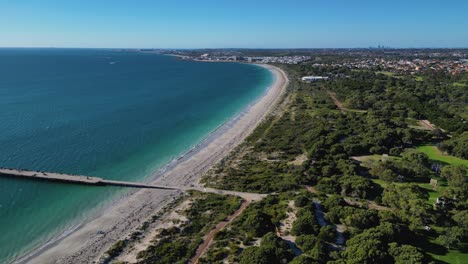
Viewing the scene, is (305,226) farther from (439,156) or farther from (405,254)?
(439,156)

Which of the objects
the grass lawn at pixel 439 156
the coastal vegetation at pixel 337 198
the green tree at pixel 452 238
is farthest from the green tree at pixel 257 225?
the grass lawn at pixel 439 156

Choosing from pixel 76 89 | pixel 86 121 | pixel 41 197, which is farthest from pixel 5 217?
pixel 76 89

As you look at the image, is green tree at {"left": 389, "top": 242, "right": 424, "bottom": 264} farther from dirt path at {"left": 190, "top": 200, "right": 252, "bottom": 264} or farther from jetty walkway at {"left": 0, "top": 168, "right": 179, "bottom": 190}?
jetty walkway at {"left": 0, "top": 168, "right": 179, "bottom": 190}

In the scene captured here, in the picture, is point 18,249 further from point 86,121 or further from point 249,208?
point 86,121

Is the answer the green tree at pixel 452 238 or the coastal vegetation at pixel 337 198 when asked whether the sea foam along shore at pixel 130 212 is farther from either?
the green tree at pixel 452 238

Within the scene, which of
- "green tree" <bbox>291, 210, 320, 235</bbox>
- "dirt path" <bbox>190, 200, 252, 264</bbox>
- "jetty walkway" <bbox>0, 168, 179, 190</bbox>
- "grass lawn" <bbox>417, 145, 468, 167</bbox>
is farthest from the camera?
"grass lawn" <bbox>417, 145, 468, 167</bbox>

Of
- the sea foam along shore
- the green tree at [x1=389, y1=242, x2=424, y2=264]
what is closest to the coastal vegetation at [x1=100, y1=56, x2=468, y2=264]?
the green tree at [x1=389, y1=242, x2=424, y2=264]

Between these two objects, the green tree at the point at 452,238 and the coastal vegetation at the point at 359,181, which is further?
the green tree at the point at 452,238
